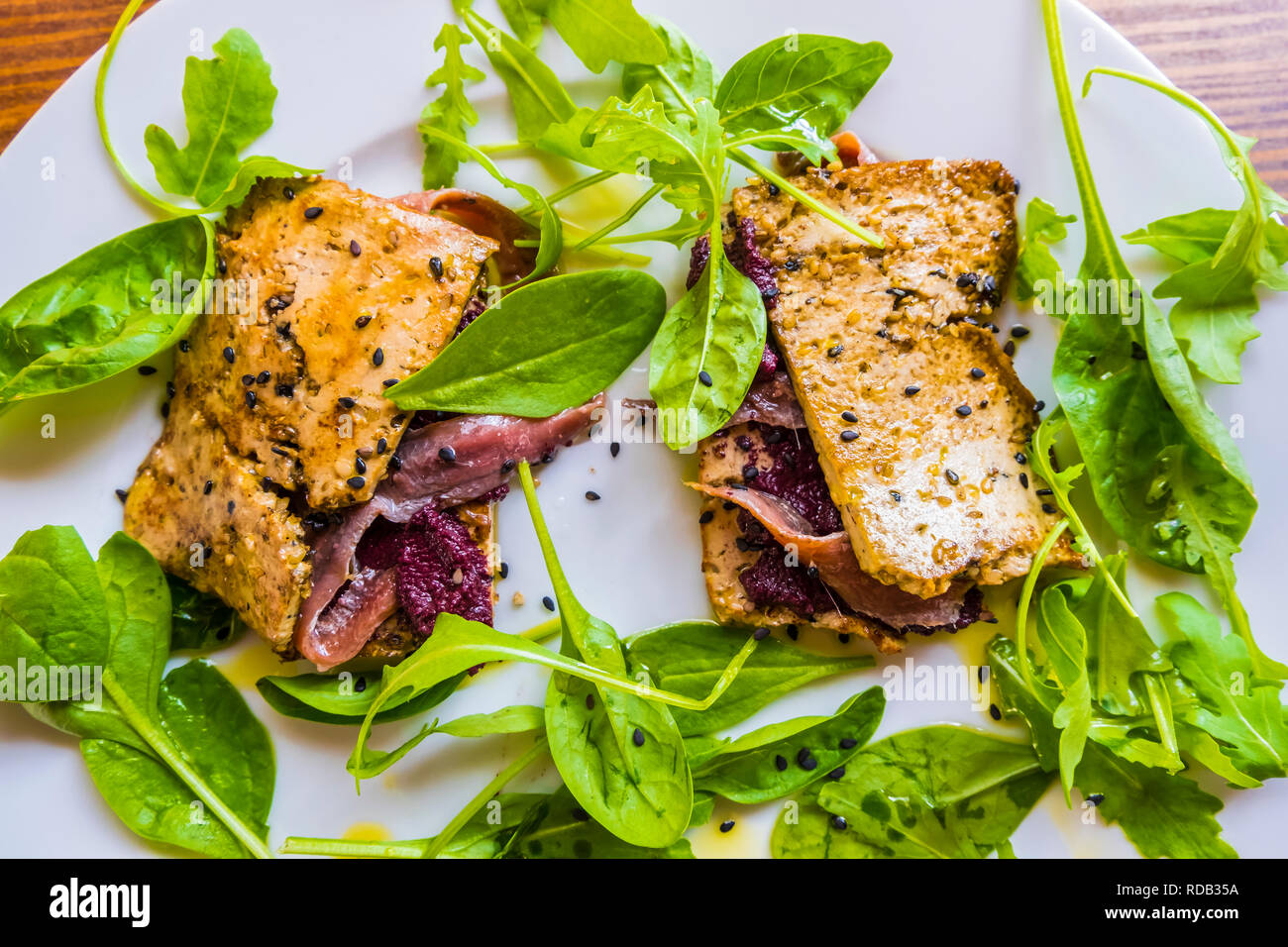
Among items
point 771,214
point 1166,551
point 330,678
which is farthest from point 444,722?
point 1166,551

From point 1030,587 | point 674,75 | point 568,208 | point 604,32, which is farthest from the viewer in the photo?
point 568,208

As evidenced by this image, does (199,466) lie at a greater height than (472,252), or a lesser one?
lesser

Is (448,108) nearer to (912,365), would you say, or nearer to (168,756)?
(912,365)

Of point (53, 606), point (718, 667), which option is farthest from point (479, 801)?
point (53, 606)

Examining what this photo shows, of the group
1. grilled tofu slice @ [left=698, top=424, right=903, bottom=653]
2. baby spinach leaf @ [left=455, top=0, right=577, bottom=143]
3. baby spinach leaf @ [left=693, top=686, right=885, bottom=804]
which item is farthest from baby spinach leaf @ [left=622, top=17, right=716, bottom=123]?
baby spinach leaf @ [left=693, top=686, right=885, bottom=804]

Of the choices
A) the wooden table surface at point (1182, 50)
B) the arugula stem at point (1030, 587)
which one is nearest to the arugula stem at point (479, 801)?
the arugula stem at point (1030, 587)

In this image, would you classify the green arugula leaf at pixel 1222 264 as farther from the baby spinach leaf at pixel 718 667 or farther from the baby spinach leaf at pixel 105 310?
the baby spinach leaf at pixel 105 310

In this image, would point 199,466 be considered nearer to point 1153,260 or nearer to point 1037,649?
point 1037,649
